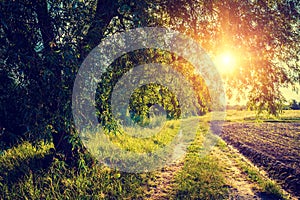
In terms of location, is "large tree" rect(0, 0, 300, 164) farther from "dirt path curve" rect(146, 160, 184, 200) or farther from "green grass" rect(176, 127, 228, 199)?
"green grass" rect(176, 127, 228, 199)

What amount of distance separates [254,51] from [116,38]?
4465 millimetres

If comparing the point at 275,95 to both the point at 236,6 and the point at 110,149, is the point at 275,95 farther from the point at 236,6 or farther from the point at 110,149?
the point at 110,149

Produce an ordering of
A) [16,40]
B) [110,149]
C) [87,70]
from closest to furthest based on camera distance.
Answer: [16,40] → [87,70] → [110,149]

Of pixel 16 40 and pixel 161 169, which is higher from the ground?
pixel 16 40

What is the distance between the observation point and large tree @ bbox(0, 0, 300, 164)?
5336 millimetres

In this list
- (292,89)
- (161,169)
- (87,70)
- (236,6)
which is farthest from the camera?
(161,169)

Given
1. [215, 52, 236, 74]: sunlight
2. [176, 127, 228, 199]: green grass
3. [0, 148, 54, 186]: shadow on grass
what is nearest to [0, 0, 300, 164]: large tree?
[215, 52, 236, 74]: sunlight

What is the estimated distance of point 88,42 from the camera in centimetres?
628

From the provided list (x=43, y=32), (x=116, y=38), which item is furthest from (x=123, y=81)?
(x=43, y=32)

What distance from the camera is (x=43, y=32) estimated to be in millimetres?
6328

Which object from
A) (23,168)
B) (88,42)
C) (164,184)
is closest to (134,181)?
(164,184)

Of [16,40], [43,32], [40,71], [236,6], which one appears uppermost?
[236,6]

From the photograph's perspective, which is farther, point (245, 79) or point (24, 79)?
point (245, 79)

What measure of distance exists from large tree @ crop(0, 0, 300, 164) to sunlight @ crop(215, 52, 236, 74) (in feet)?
0.93
